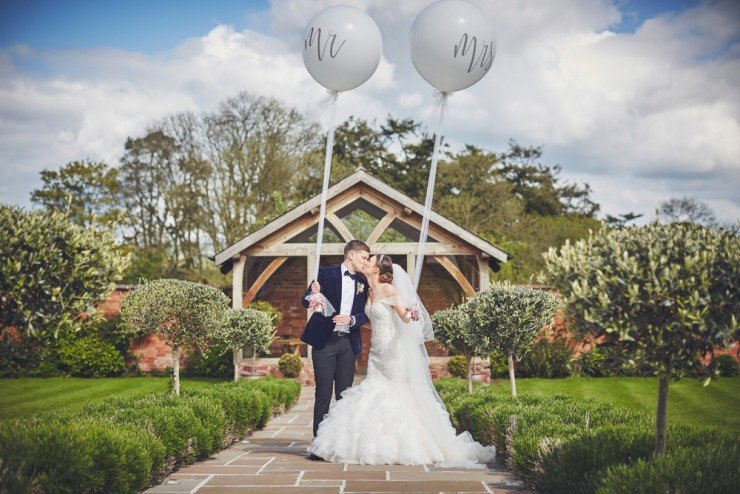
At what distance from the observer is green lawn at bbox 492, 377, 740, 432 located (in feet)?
38.8

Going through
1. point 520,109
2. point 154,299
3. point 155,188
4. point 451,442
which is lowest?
point 451,442

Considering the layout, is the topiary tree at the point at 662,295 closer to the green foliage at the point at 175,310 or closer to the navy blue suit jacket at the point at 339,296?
the navy blue suit jacket at the point at 339,296

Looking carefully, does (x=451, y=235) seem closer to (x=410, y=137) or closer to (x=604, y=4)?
(x=604, y=4)

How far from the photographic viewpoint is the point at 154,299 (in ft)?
30.2

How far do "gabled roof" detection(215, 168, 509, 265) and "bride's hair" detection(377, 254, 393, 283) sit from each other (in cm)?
982

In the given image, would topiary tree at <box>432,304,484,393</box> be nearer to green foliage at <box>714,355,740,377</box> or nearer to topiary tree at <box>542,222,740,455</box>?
topiary tree at <box>542,222,740,455</box>

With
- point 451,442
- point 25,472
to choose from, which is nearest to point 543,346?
point 451,442

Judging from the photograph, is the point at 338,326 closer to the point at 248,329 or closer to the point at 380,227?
the point at 248,329

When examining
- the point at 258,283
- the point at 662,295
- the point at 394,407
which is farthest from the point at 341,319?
the point at 258,283

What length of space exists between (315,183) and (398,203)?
13279 millimetres

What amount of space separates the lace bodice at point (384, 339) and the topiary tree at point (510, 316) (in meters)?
2.14

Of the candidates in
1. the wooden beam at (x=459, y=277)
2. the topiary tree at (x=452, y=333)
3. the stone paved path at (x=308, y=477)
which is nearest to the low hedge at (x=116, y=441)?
the stone paved path at (x=308, y=477)

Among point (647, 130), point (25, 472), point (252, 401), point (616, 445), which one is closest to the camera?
point (25, 472)

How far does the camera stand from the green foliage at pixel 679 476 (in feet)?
11.8
